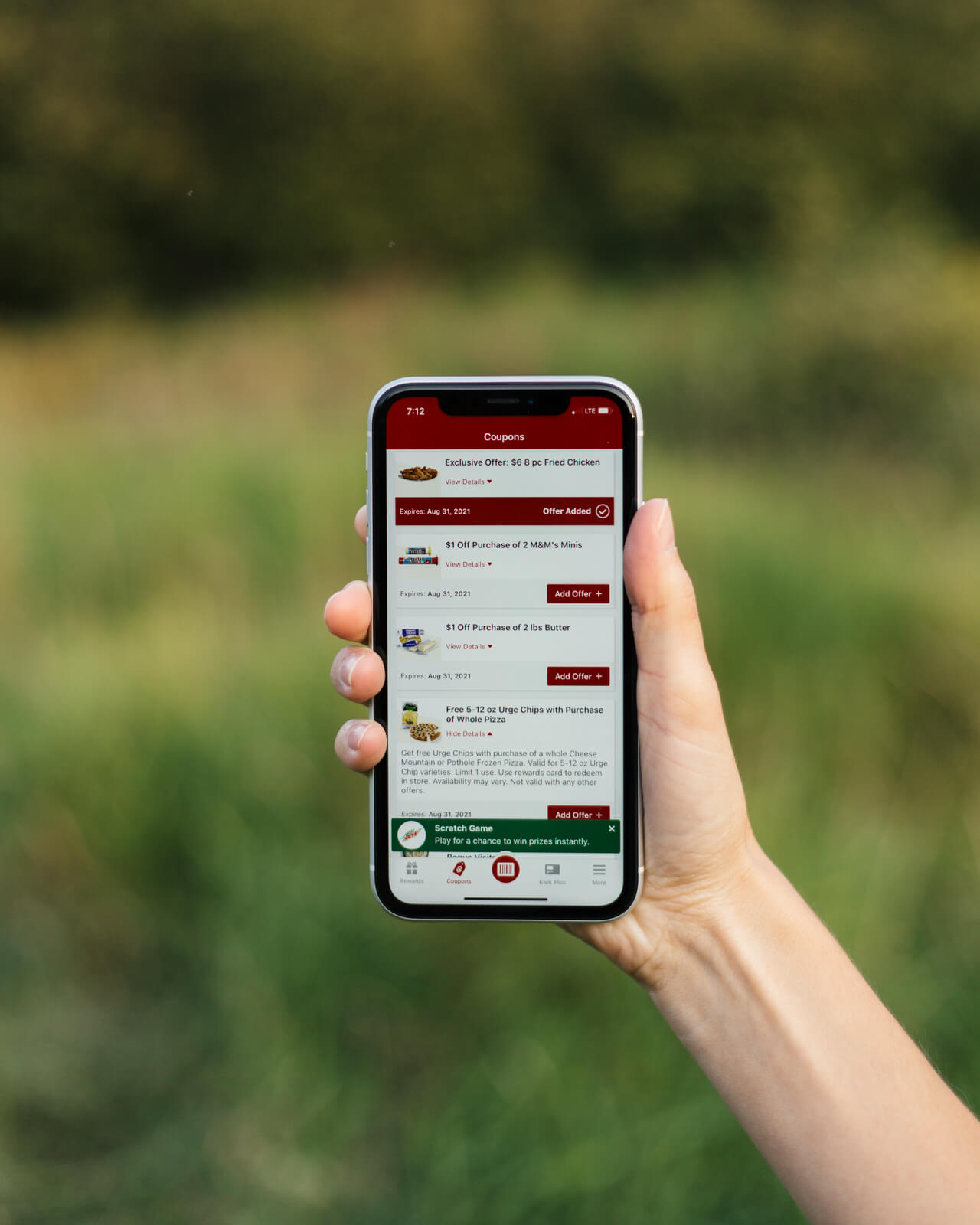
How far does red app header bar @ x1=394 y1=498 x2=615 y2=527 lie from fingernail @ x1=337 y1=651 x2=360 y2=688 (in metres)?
0.08

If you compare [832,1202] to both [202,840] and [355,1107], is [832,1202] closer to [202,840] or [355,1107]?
[355,1107]

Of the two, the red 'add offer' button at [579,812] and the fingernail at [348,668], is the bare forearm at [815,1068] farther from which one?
the fingernail at [348,668]

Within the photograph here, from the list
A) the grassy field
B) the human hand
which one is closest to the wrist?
the human hand

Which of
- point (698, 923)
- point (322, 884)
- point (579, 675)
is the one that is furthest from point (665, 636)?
point (322, 884)

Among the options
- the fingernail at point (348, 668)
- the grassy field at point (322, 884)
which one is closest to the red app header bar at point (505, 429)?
the fingernail at point (348, 668)

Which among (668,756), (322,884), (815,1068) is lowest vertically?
(322,884)

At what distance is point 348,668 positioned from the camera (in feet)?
1.74

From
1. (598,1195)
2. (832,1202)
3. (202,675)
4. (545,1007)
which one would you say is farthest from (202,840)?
(832,1202)

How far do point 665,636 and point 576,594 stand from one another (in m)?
0.05

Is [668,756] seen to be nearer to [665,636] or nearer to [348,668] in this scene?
[665,636]

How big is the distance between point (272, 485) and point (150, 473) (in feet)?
0.88

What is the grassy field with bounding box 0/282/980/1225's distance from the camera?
955 mm

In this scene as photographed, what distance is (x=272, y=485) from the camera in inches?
64.8

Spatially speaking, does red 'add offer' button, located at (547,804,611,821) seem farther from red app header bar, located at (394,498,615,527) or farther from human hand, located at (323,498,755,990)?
red app header bar, located at (394,498,615,527)
